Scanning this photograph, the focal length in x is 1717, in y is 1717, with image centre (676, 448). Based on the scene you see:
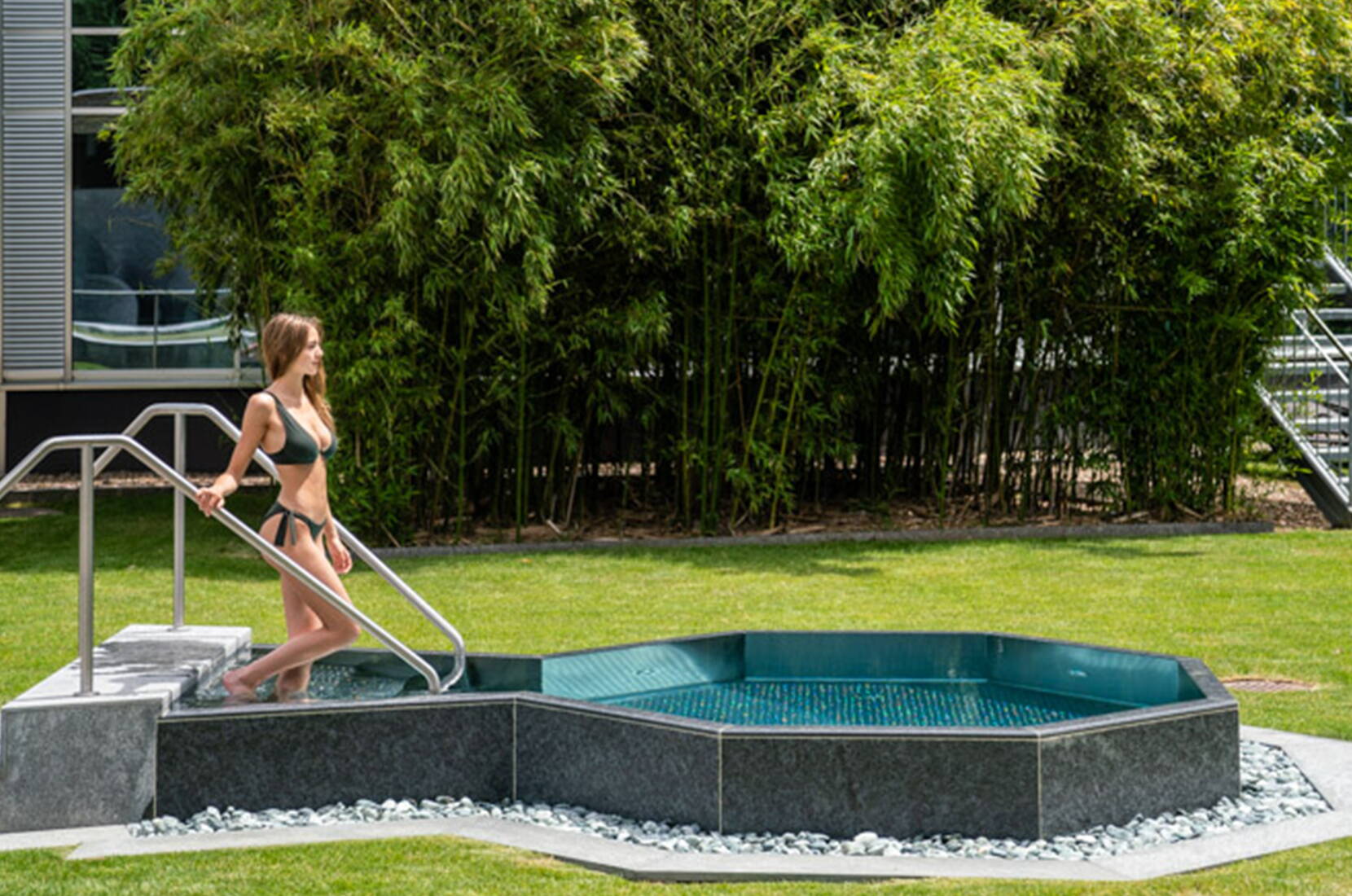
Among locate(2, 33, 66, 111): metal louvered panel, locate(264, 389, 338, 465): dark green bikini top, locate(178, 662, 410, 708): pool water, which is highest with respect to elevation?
locate(2, 33, 66, 111): metal louvered panel

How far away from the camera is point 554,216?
10352mm

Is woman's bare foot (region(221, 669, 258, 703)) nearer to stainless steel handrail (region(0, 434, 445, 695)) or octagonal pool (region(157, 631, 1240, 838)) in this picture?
octagonal pool (region(157, 631, 1240, 838))

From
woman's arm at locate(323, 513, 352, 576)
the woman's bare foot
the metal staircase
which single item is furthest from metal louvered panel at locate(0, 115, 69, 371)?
the woman's bare foot

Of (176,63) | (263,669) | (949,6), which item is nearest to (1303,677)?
(263,669)

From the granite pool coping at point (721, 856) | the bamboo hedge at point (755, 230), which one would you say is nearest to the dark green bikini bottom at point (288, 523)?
the granite pool coping at point (721, 856)

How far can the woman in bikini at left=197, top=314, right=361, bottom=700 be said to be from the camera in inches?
201

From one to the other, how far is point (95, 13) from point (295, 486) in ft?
37.1

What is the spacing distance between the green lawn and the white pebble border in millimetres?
326

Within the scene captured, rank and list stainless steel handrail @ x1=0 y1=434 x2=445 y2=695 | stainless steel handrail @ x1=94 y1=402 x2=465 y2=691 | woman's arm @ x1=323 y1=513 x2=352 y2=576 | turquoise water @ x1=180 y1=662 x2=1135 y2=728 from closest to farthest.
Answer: stainless steel handrail @ x1=0 y1=434 x2=445 y2=695 < stainless steel handrail @ x1=94 y1=402 x2=465 y2=691 < woman's arm @ x1=323 y1=513 x2=352 y2=576 < turquoise water @ x1=180 y1=662 x2=1135 y2=728

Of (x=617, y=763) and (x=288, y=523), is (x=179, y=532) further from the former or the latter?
(x=617, y=763)

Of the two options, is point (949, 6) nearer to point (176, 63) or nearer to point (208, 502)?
point (176, 63)

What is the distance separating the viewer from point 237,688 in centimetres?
518

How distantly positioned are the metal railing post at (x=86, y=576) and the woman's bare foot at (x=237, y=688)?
0.49m

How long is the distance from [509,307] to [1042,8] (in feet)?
13.1
